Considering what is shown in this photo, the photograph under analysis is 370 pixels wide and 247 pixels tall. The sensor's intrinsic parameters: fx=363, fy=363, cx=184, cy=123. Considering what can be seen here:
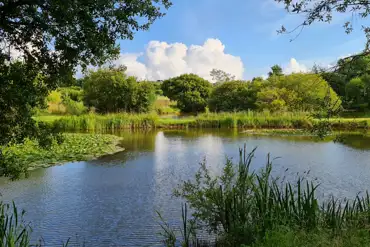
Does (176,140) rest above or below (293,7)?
below

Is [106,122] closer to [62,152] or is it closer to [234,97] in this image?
[62,152]

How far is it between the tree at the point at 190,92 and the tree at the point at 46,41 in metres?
34.2

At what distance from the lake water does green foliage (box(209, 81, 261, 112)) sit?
56.3ft

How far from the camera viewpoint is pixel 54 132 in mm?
3895

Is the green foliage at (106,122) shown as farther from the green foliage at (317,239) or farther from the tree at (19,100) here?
the green foliage at (317,239)

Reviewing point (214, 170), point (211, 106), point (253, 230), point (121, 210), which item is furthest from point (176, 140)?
point (211, 106)

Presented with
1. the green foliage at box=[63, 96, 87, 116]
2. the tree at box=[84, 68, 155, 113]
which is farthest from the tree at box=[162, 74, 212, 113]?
the green foliage at box=[63, 96, 87, 116]

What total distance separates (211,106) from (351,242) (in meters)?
31.8

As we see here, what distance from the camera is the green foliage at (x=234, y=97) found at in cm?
3212

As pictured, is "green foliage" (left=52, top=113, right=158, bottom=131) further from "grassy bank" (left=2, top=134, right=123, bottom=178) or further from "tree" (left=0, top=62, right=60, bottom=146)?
"tree" (left=0, top=62, right=60, bottom=146)

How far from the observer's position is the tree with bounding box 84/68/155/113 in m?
29.2

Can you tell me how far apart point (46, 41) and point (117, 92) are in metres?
26.1

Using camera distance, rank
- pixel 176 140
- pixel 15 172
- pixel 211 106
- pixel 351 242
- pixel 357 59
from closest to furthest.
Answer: pixel 351 242 < pixel 15 172 < pixel 357 59 < pixel 176 140 < pixel 211 106

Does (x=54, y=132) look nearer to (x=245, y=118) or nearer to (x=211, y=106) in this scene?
(x=245, y=118)
